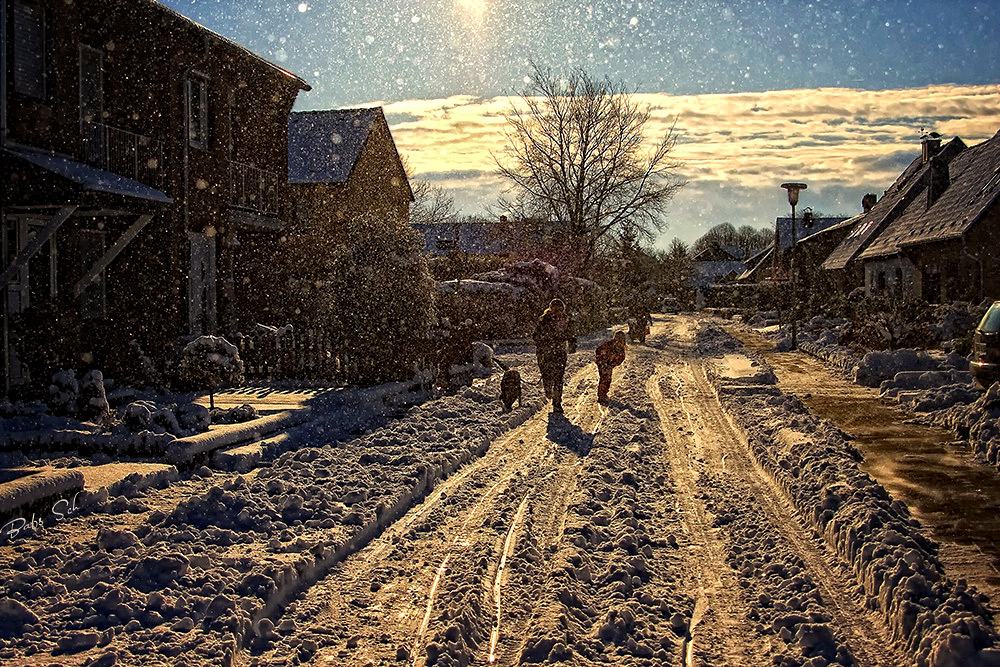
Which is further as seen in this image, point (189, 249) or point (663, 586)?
point (189, 249)

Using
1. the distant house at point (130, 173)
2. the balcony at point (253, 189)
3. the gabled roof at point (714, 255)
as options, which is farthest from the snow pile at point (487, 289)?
the gabled roof at point (714, 255)

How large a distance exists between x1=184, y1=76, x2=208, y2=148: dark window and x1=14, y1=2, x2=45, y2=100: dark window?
503 cm

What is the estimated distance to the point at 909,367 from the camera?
52.6ft

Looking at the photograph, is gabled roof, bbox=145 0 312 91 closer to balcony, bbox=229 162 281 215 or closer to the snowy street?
balcony, bbox=229 162 281 215

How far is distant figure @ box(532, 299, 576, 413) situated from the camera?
12.4 m

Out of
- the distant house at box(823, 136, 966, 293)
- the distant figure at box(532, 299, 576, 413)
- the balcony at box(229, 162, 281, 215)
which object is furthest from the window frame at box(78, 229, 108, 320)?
the distant house at box(823, 136, 966, 293)

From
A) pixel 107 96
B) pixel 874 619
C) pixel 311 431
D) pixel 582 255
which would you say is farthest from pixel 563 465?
pixel 582 255

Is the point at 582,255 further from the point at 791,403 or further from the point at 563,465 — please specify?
the point at 563,465

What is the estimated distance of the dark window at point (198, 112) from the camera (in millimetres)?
18812

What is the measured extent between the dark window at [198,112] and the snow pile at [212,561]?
42.6 ft

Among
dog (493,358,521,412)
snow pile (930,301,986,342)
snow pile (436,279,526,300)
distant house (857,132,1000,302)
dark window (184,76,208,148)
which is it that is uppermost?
dark window (184,76,208,148)

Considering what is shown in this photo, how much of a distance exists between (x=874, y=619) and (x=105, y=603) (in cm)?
435

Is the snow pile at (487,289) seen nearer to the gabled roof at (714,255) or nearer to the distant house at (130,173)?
the distant house at (130,173)

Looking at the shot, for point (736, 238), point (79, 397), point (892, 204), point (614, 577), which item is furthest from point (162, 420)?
point (736, 238)
